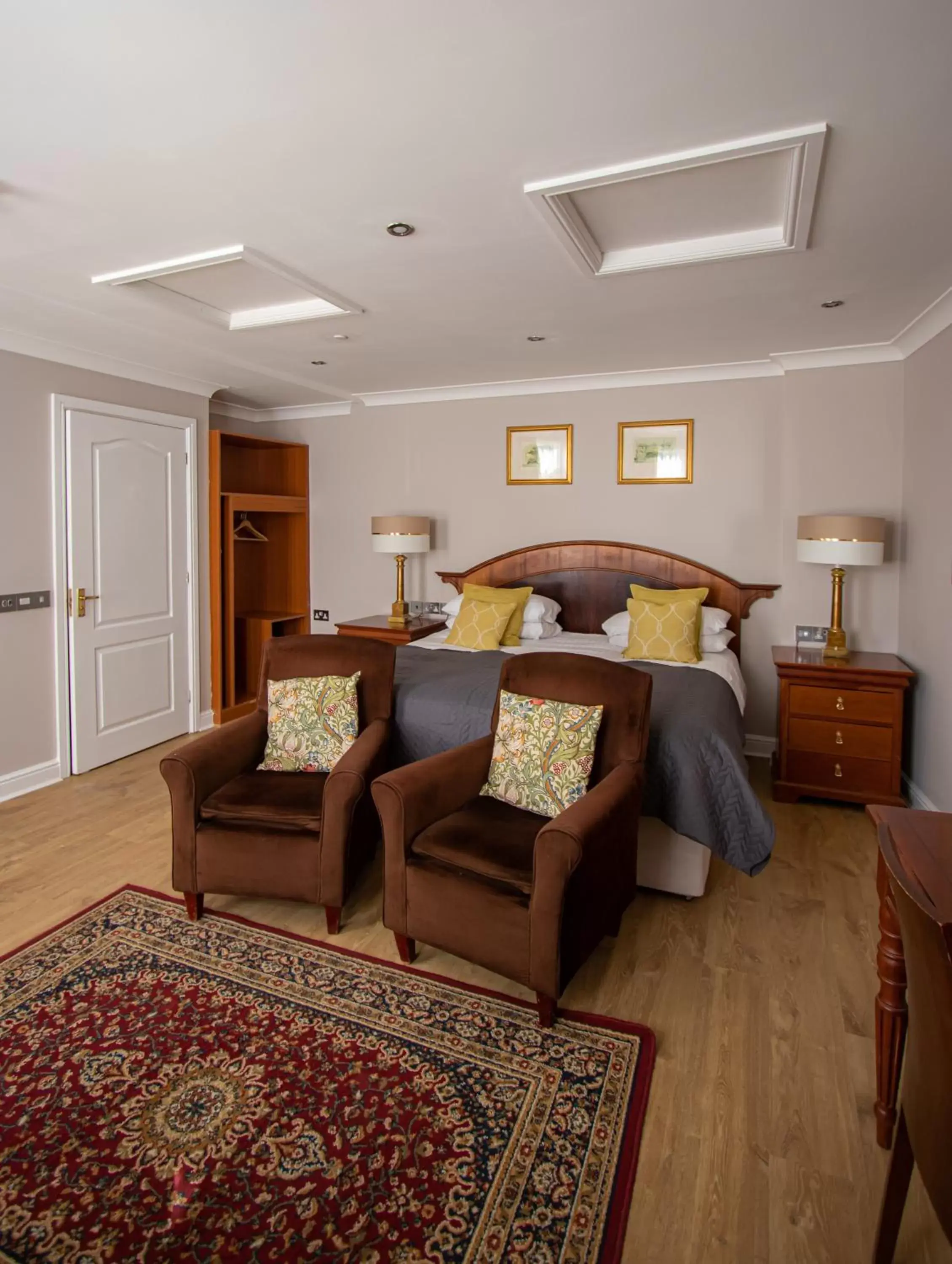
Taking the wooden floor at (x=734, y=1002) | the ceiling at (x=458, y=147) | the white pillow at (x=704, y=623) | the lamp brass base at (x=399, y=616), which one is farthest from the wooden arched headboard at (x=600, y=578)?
the ceiling at (x=458, y=147)

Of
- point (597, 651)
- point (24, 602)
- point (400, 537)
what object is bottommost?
point (597, 651)

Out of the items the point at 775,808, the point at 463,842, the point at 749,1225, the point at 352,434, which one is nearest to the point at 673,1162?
the point at 749,1225

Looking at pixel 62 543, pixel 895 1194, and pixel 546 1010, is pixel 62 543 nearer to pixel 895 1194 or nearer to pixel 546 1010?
pixel 546 1010

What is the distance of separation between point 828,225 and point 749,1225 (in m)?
2.78

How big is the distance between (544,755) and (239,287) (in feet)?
7.86

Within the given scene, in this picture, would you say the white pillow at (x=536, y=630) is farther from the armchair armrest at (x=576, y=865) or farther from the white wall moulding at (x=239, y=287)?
the armchair armrest at (x=576, y=865)

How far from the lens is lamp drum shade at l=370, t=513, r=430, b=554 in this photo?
516 centimetres

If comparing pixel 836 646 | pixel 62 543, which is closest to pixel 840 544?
pixel 836 646

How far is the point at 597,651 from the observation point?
436 cm

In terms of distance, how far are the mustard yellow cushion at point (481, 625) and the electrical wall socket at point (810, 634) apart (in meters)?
1.67

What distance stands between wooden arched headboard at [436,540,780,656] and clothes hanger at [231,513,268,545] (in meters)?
1.82

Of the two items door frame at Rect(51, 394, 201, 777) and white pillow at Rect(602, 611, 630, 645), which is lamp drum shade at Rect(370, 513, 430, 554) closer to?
white pillow at Rect(602, 611, 630, 645)

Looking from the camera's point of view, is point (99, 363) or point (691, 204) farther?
point (99, 363)

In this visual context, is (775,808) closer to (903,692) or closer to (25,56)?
(903,692)
